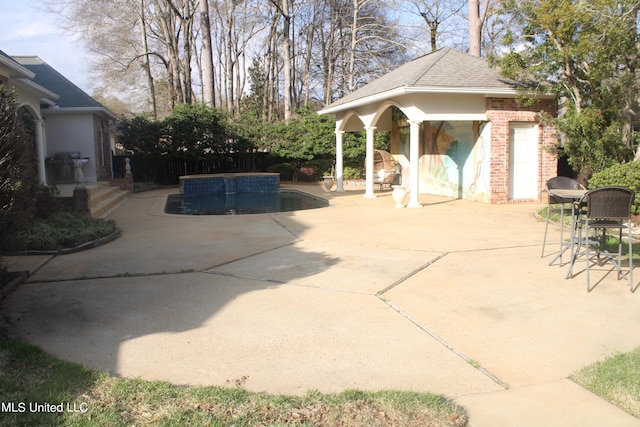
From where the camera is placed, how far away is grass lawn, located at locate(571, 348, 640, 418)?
9.96 feet

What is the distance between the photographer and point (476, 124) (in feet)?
46.8

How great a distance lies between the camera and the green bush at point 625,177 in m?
9.00

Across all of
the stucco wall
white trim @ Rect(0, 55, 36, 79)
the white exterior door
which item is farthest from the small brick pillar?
the white exterior door

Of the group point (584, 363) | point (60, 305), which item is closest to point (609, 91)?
point (584, 363)

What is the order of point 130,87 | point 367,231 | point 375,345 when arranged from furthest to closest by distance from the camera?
point 130,87 < point 367,231 < point 375,345

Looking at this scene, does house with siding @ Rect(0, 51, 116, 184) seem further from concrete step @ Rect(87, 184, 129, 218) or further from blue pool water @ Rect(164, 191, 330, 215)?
blue pool water @ Rect(164, 191, 330, 215)

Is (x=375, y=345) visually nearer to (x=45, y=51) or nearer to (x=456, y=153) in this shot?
(x=456, y=153)

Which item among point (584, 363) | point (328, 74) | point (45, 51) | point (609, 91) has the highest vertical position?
point (45, 51)

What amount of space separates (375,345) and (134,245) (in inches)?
226

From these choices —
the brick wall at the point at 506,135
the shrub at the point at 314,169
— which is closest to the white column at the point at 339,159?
the shrub at the point at 314,169

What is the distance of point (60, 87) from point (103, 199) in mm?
6945

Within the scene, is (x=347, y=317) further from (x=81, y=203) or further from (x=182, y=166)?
(x=182, y=166)

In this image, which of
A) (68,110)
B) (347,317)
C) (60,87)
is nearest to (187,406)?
(347,317)

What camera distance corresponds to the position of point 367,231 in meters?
9.58
